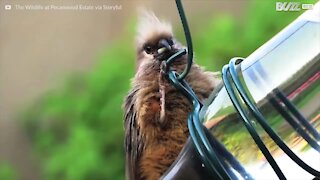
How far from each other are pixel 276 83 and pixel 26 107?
19.5 inches

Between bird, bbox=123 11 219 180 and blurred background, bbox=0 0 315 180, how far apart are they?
2 cm

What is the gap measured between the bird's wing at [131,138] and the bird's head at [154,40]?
0.06m

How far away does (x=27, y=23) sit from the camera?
0.76m

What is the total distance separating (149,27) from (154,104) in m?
0.12

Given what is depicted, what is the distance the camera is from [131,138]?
748 mm

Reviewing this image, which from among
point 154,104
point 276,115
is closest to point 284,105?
point 276,115

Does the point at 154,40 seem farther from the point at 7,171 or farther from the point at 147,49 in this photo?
the point at 7,171

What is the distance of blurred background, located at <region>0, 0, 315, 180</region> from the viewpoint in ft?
2.49

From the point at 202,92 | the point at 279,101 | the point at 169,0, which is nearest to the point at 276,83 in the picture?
the point at 279,101

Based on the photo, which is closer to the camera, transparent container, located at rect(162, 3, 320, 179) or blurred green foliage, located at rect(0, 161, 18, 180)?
transparent container, located at rect(162, 3, 320, 179)

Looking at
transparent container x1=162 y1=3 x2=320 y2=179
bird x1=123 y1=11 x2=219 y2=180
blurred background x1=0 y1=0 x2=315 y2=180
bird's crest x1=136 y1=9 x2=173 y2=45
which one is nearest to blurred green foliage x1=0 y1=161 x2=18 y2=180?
blurred background x1=0 y1=0 x2=315 y2=180

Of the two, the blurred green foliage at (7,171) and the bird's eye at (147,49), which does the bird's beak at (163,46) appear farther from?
the blurred green foliage at (7,171)

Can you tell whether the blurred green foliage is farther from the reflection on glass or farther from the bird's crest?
the reflection on glass

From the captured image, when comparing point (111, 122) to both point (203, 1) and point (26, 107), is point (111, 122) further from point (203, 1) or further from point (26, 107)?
point (203, 1)
